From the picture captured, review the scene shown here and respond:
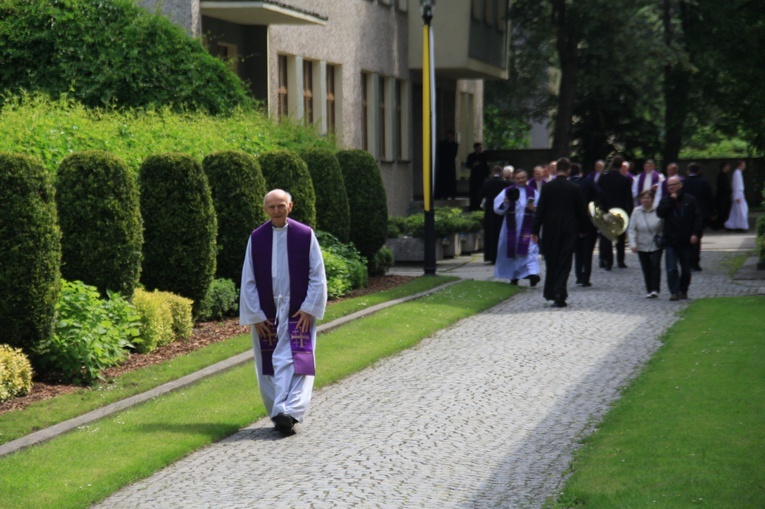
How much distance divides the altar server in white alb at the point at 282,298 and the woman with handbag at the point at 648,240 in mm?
10355

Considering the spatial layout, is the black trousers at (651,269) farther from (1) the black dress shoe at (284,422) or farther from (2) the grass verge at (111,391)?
(1) the black dress shoe at (284,422)

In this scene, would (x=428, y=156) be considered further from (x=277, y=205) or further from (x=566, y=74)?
(x=566, y=74)

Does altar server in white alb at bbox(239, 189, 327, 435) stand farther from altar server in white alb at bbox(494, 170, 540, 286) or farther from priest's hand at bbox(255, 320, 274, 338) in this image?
altar server in white alb at bbox(494, 170, 540, 286)

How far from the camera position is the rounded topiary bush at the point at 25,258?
39.3 ft

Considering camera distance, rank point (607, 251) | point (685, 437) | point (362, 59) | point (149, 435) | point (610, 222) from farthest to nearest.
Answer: point (362, 59) < point (607, 251) < point (610, 222) < point (149, 435) < point (685, 437)

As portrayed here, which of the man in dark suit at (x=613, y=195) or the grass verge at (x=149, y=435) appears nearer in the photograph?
the grass verge at (x=149, y=435)

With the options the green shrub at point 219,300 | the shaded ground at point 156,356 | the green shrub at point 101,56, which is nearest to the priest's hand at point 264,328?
the shaded ground at point 156,356

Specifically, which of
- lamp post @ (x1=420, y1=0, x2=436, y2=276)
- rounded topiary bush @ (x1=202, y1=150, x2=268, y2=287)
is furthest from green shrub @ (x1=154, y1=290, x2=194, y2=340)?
lamp post @ (x1=420, y1=0, x2=436, y2=276)

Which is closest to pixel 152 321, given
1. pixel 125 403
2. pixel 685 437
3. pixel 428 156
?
pixel 125 403

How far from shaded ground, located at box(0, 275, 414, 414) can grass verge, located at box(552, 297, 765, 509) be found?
181 inches

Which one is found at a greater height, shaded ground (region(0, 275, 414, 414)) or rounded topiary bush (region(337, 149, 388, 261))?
rounded topiary bush (region(337, 149, 388, 261))

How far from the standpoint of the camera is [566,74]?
1619 inches

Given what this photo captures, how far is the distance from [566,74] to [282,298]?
31.5m

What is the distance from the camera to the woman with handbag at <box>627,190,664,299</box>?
20250 millimetres
